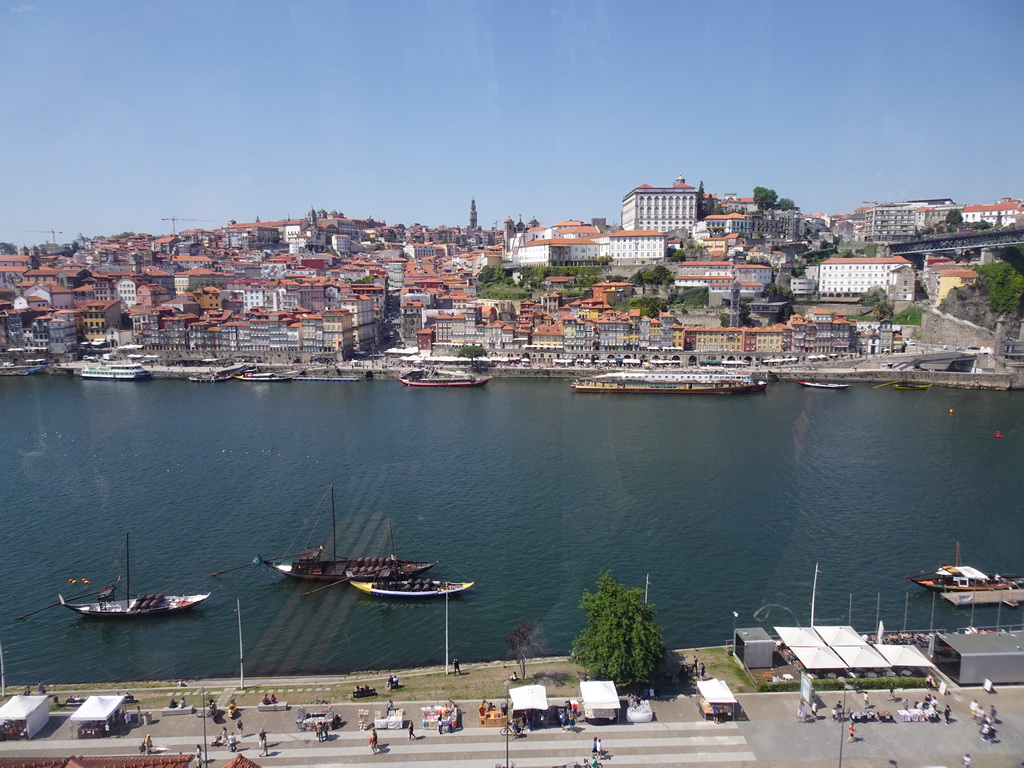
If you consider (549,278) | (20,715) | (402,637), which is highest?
(549,278)

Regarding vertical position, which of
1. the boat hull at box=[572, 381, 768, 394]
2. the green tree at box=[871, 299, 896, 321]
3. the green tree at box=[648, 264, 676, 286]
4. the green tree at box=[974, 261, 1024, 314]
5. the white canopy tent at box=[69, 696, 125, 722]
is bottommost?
the white canopy tent at box=[69, 696, 125, 722]

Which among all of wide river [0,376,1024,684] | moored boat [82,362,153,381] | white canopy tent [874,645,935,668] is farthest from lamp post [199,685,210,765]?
moored boat [82,362,153,381]

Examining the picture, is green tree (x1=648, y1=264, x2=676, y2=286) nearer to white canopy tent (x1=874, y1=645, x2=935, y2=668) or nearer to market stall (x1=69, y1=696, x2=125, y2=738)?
white canopy tent (x1=874, y1=645, x2=935, y2=668)

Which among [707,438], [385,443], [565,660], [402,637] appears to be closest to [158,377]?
[385,443]

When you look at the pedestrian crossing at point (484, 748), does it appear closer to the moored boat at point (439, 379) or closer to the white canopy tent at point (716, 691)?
the white canopy tent at point (716, 691)

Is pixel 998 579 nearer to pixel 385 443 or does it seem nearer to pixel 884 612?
pixel 884 612

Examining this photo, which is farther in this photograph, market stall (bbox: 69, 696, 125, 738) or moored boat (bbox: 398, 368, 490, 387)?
moored boat (bbox: 398, 368, 490, 387)
